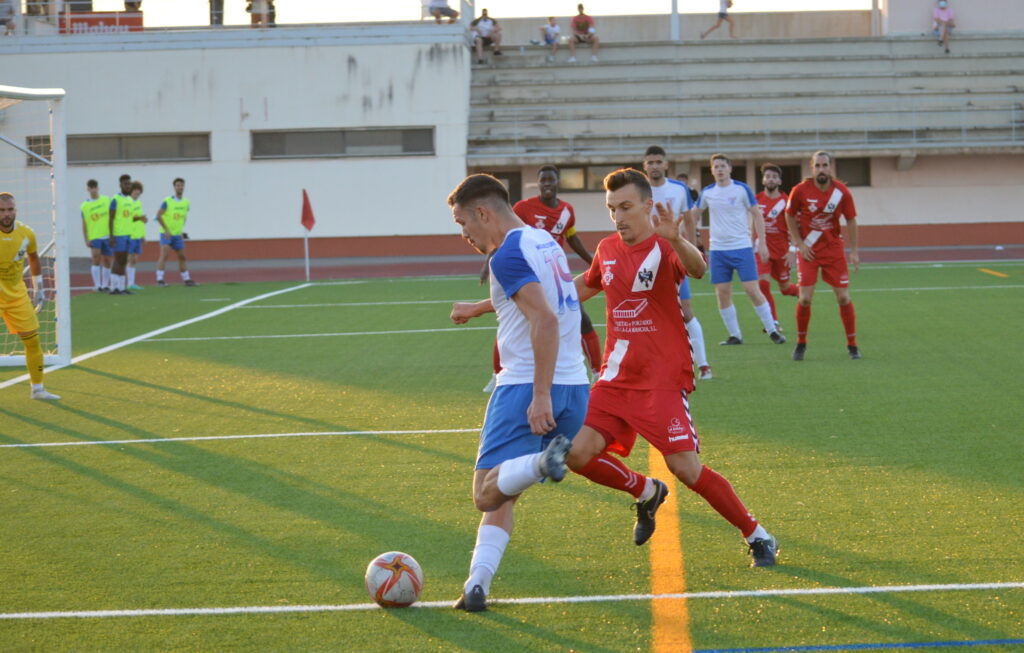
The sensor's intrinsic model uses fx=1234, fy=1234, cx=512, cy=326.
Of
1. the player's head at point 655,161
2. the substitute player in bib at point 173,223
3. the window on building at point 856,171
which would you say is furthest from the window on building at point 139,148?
the player's head at point 655,161

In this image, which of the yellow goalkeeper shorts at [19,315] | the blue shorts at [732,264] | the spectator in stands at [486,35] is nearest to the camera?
the yellow goalkeeper shorts at [19,315]

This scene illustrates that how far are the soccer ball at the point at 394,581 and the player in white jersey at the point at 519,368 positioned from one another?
219 mm

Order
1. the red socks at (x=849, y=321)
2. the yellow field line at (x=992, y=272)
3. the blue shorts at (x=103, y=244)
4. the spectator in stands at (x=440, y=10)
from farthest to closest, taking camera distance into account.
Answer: the spectator in stands at (x=440, y=10) → the blue shorts at (x=103, y=244) → the yellow field line at (x=992, y=272) → the red socks at (x=849, y=321)

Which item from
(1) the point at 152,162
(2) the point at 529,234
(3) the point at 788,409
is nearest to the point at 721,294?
(3) the point at 788,409

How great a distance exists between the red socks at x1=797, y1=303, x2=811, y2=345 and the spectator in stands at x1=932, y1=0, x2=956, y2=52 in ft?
89.3

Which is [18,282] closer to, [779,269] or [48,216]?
[779,269]

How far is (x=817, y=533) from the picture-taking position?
20.0ft

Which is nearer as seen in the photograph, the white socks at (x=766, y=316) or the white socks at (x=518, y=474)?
the white socks at (x=518, y=474)

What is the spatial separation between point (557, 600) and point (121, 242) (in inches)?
852

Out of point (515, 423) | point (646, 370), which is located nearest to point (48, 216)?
point (646, 370)

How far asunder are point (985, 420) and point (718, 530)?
3677mm

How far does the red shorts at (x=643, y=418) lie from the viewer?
5.45 m

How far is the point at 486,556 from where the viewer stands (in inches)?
201

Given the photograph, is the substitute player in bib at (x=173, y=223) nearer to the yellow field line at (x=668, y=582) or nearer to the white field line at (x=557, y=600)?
the yellow field line at (x=668, y=582)
